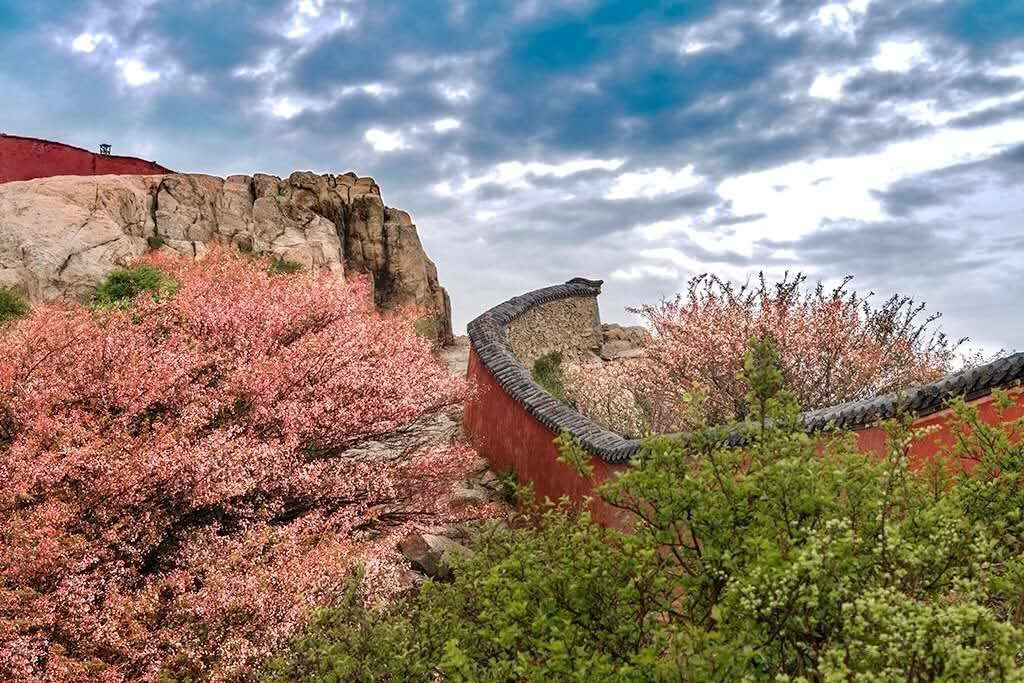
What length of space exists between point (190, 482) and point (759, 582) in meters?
5.48

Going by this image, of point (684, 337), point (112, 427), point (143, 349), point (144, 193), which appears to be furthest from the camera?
point (144, 193)

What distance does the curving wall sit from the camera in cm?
844

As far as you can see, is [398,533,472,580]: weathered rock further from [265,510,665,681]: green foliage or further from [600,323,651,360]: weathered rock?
[600,323,651,360]: weathered rock

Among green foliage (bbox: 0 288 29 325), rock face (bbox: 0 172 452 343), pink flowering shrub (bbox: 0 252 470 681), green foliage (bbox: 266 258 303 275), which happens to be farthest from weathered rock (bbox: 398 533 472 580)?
green foliage (bbox: 266 258 303 275)

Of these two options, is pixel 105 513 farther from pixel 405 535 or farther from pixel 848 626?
pixel 848 626

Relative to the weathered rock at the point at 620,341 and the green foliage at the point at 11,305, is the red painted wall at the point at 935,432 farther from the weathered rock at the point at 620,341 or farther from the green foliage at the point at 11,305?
the weathered rock at the point at 620,341

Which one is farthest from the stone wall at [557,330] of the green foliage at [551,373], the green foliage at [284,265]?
the green foliage at [284,265]

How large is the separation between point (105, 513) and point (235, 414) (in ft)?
8.15

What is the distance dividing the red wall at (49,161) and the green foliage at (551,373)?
13.4 metres

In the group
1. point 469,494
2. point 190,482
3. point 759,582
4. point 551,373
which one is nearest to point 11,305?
point 469,494

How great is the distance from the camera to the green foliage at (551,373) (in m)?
20.1

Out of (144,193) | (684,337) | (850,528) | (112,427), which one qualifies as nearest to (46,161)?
(144,193)

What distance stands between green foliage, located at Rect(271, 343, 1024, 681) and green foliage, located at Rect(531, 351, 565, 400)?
14.0m

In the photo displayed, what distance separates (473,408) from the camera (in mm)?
17391
